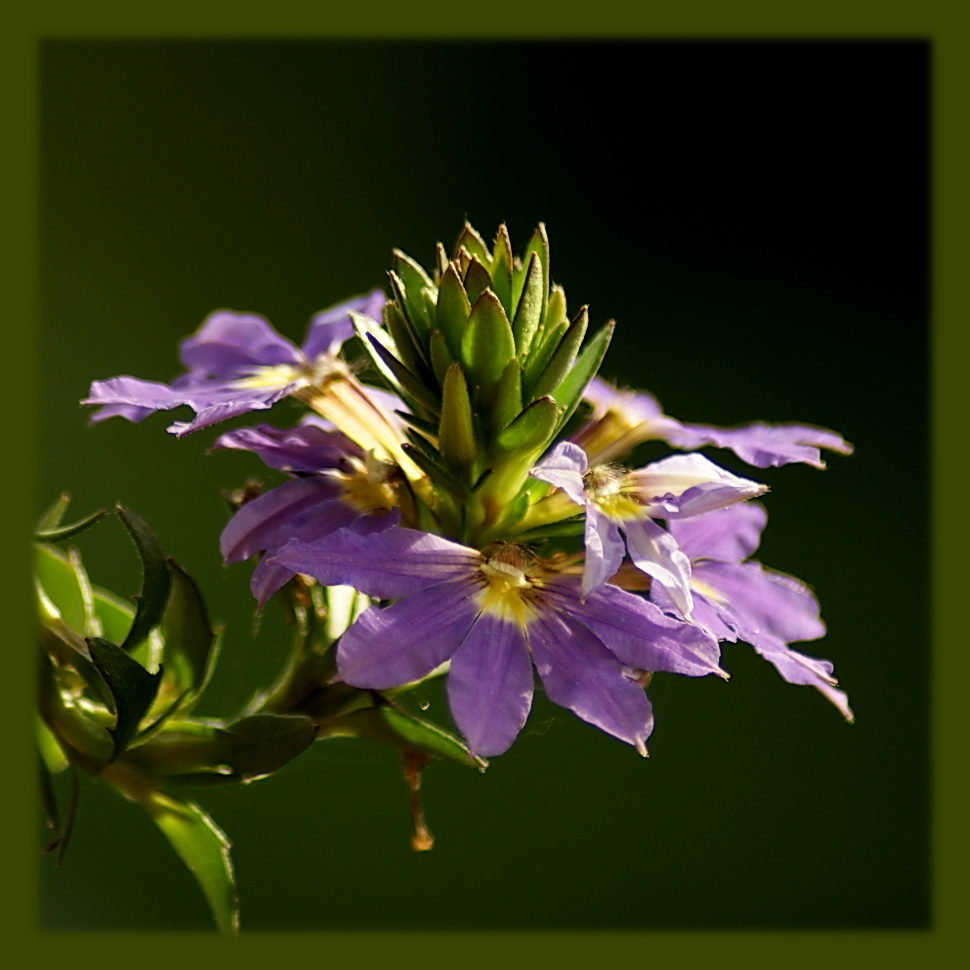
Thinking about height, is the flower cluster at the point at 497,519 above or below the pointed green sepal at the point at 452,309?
below

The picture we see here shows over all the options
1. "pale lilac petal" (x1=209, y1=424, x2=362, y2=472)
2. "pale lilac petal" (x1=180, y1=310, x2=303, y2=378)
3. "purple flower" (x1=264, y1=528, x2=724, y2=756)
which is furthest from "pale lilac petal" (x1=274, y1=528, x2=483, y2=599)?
"pale lilac petal" (x1=180, y1=310, x2=303, y2=378)

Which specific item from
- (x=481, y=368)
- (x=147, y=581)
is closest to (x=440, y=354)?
(x=481, y=368)

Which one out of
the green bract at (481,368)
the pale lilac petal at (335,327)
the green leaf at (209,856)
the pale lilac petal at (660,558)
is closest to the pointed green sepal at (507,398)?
the green bract at (481,368)

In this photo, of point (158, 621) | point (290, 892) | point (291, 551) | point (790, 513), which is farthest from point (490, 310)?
point (790, 513)

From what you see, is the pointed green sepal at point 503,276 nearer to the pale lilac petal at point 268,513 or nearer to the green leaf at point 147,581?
the pale lilac petal at point 268,513

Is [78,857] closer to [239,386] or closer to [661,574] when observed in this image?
[239,386]
